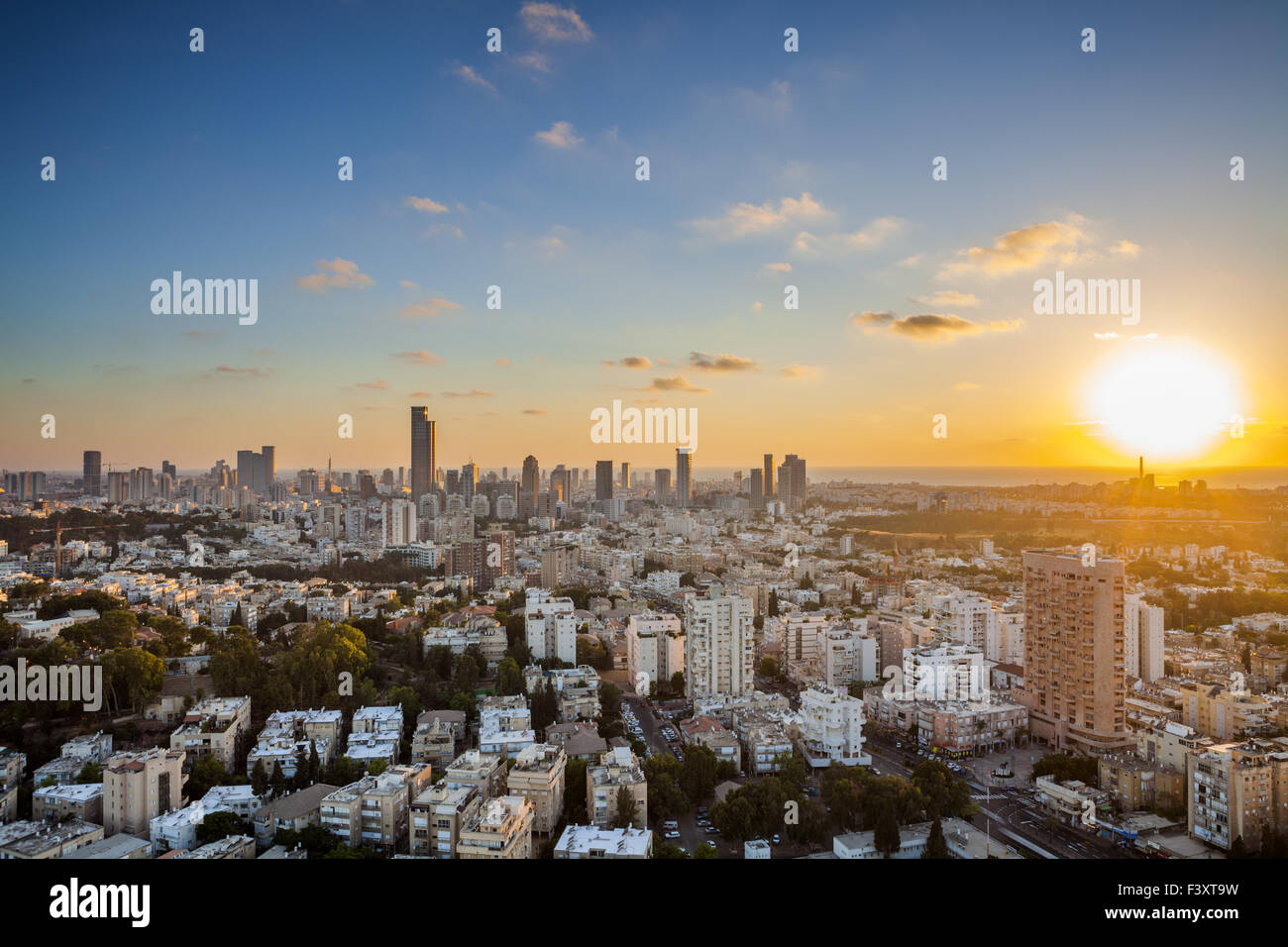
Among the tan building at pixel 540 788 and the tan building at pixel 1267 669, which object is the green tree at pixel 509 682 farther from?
the tan building at pixel 1267 669

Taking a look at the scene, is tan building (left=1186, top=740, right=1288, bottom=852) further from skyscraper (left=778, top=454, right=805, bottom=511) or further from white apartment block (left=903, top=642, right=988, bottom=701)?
skyscraper (left=778, top=454, right=805, bottom=511)

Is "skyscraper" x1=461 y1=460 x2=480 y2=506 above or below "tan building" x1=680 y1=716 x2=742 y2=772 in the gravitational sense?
above

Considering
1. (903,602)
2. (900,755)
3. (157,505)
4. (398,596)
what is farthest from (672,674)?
(157,505)

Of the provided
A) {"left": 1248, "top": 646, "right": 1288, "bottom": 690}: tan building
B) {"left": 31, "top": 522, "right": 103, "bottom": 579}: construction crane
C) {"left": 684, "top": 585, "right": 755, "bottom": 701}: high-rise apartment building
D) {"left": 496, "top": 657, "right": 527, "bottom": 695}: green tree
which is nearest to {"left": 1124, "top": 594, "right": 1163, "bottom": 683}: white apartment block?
{"left": 1248, "top": 646, "right": 1288, "bottom": 690}: tan building

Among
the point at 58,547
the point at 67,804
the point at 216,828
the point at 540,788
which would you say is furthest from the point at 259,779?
the point at 58,547

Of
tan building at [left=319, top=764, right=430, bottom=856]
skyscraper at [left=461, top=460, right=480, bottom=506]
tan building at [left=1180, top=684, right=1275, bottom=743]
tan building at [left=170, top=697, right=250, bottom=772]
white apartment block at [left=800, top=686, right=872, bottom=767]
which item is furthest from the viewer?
skyscraper at [left=461, top=460, right=480, bottom=506]

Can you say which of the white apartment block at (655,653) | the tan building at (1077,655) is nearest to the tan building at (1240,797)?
the tan building at (1077,655)
